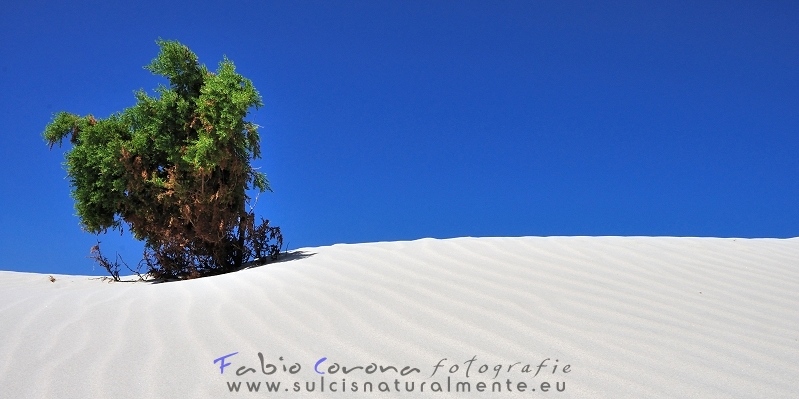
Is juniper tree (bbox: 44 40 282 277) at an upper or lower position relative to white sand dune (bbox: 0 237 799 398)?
upper

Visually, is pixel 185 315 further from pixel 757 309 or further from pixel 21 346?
pixel 757 309

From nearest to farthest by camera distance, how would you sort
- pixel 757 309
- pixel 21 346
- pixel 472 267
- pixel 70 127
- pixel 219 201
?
pixel 21 346
pixel 757 309
pixel 472 267
pixel 219 201
pixel 70 127

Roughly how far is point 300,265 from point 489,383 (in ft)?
10.7

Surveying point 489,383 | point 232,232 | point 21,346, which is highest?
point 232,232

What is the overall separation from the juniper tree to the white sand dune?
5.10 feet

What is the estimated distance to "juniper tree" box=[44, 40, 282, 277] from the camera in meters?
6.74

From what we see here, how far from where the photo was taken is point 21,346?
3588 millimetres

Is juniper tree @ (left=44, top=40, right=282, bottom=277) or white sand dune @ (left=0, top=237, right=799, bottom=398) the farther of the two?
juniper tree @ (left=44, top=40, right=282, bottom=277)

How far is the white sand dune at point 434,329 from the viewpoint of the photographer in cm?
293

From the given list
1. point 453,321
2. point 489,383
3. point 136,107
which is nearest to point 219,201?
point 136,107

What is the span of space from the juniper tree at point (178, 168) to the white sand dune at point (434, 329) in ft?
5.10

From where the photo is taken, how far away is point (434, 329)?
3623mm

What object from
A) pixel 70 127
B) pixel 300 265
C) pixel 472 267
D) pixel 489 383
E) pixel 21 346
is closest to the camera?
pixel 489 383

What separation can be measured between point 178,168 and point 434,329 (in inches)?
182
